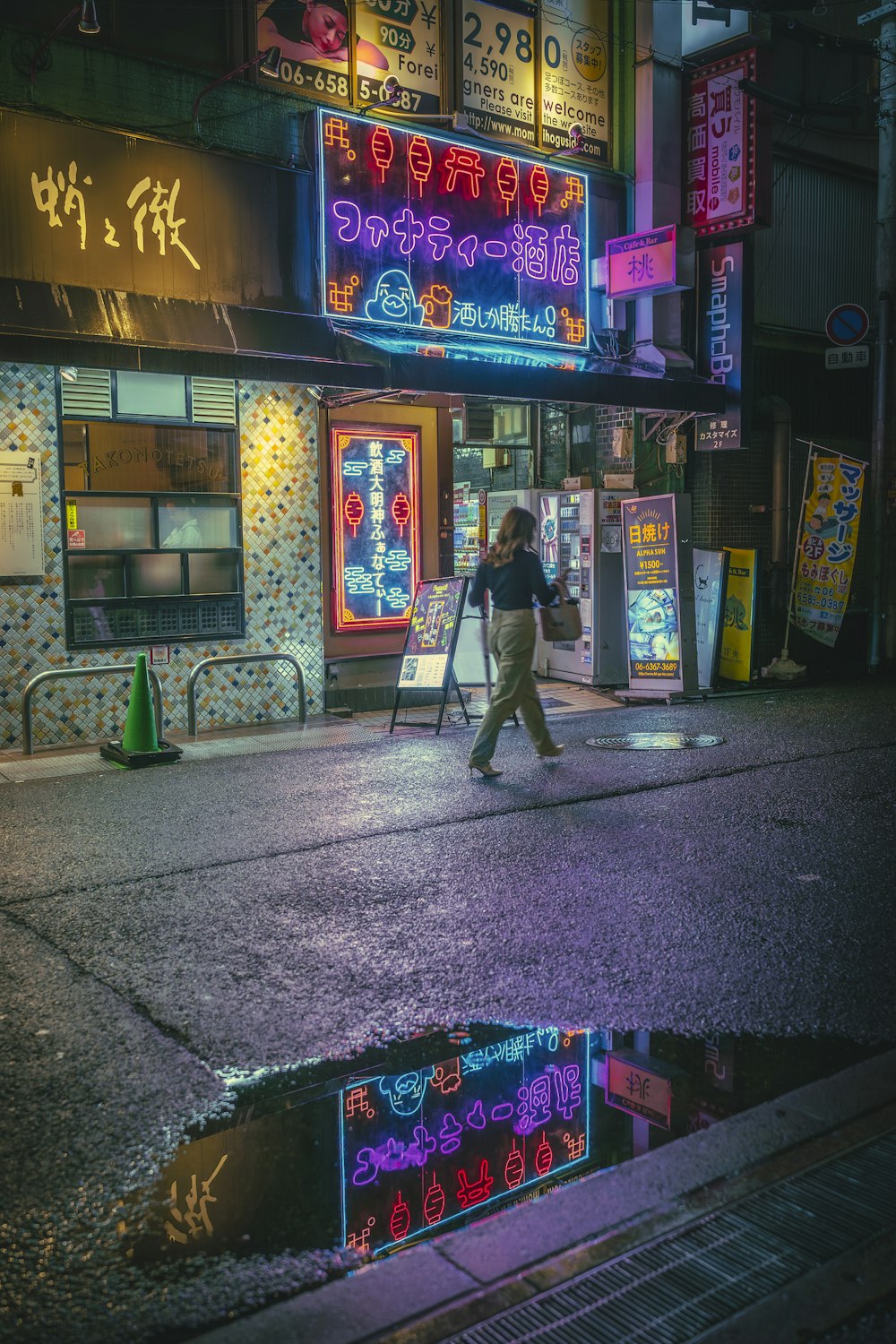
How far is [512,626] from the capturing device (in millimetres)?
9594

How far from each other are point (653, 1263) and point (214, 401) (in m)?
10.5

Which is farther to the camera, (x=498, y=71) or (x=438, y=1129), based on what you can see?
(x=498, y=71)

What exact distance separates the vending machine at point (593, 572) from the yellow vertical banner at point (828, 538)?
9.47 feet

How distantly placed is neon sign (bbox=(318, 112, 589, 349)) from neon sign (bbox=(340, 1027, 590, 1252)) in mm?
10094

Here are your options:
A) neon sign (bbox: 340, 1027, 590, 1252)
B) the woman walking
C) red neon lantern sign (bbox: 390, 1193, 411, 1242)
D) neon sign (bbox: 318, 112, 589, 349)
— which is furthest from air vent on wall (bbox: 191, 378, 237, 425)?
red neon lantern sign (bbox: 390, 1193, 411, 1242)

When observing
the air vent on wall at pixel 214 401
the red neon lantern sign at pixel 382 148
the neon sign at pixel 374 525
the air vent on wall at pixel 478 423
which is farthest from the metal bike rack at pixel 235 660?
the red neon lantern sign at pixel 382 148

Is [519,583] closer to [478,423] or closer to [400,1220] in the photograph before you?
[400,1220]

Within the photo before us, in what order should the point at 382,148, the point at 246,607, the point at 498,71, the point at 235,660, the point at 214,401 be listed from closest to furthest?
the point at 235,660 → the point at 214,401 → the point at 246,607 → the point at 382,148 → the point at 498,71

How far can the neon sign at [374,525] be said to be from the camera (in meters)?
13.3

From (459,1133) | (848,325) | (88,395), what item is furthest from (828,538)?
(459,1133)

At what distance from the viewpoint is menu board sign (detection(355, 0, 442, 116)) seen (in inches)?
517

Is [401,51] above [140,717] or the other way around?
above

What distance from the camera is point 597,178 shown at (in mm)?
15492

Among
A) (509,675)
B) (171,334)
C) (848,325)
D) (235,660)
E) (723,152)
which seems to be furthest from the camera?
(848,325)
